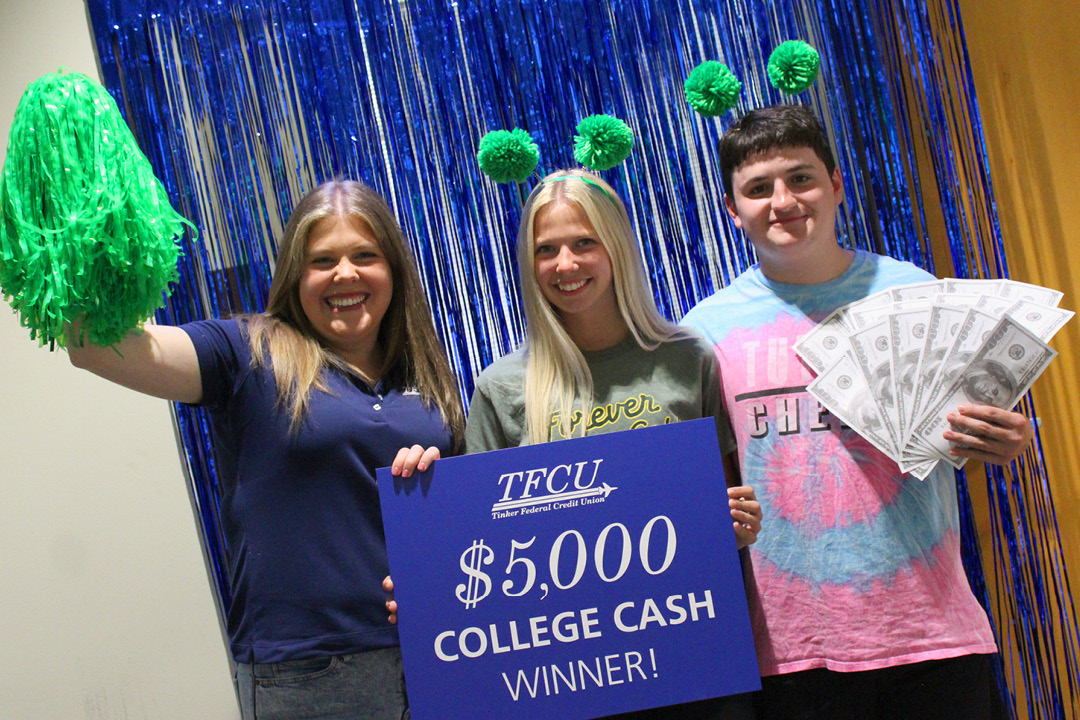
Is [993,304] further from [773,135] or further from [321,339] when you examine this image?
[321,339]

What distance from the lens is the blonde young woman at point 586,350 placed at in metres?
1.59

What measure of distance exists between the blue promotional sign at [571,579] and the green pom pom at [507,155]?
65cm

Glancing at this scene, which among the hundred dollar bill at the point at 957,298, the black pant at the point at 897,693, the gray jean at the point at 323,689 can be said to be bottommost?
the black pant at the point at 897,693

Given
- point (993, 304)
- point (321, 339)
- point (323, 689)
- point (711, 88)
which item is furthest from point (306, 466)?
point (993, 304)

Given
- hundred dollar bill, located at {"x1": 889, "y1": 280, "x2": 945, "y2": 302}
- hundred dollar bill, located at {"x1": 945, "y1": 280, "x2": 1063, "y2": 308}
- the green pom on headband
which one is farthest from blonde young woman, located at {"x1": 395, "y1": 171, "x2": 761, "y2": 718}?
the green pom on headband

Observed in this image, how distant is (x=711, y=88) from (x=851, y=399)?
0.70 meters

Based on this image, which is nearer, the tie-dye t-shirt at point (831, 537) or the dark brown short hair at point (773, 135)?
the tie-dye t-shirt at point (831, 537)

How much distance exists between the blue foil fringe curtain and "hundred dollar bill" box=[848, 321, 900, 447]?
633 millimetres

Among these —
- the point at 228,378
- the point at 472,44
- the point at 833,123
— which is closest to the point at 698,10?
the point at 833,123

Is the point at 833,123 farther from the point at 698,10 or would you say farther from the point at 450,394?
the point at 450,394

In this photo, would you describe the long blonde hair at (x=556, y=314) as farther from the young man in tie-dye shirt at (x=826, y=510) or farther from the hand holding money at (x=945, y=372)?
the hand holding money at (x=945, y=372)

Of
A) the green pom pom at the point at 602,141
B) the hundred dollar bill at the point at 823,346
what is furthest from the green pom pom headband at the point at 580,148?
the hundred dollar bill at the point at 823,346

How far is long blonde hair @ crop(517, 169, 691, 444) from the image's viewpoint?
1607mm

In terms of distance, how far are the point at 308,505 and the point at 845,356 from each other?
41.1 inches
